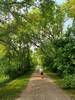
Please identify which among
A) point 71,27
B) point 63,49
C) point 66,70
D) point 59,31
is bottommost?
point 66,70

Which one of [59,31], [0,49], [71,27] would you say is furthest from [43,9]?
[59,31]

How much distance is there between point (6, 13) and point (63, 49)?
650cm

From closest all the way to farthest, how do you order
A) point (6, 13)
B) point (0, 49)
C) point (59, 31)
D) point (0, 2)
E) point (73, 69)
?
point (0, 2) < point (6, 13) < point (73, 69) < point (0, 49) < point (59, 31)

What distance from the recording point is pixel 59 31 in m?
65.8

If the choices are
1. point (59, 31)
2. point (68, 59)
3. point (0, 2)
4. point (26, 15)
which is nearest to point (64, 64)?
point (68, 59)

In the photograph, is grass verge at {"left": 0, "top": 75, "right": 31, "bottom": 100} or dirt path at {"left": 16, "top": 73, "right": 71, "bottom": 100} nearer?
dirt path at {"left": 16, "top": 73, "right": 71, "bottom": 100}

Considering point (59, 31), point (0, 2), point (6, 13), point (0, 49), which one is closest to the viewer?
point (0, 2)

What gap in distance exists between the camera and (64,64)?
93.0ft

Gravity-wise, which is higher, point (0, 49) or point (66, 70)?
point (0, 49)

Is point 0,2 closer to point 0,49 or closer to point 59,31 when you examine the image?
point 0,49

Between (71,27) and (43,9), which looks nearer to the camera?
(43,9)

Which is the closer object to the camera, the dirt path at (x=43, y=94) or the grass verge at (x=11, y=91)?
the dirt path at (x=43, y=94)

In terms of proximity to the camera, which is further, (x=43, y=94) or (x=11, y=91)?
(x=11, y=91)

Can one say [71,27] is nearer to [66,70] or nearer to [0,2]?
[66,70]
